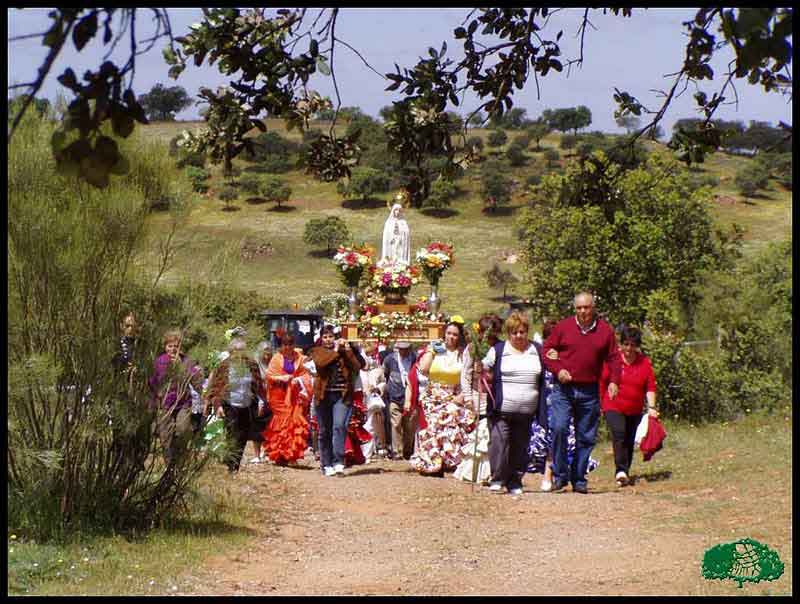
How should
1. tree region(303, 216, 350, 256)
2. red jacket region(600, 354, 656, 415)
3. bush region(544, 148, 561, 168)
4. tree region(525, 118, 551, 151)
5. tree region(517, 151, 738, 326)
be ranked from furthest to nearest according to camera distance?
bush region(544, 148, 561, 168) < tree region(303, 216, 350, 256) < tree region(517, 151, 738, 326) < red jacket region(600, 354, 656, 415) < tree region(525, 118, 551, 151)

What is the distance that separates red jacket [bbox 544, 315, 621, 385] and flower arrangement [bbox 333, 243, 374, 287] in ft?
35.7

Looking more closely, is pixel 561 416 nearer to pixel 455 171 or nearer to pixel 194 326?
pixel 194 326

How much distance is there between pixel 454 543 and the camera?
9.80 metres

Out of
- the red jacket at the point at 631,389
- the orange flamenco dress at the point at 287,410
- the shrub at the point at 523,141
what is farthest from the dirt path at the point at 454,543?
the shrub at the point at 523,141

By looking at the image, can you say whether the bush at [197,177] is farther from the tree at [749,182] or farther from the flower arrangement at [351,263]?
the tree at [749,182]

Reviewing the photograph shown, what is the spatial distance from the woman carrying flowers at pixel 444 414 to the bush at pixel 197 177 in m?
4.21

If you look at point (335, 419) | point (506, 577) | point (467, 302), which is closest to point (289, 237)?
point (467, 302)

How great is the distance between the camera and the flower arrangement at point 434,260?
908 inches

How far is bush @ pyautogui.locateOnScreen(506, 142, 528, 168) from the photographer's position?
101 metres

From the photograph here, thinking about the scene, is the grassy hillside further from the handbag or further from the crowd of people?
the handbag

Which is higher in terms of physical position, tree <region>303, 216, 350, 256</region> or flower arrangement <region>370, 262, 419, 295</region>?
flower arrangement <region>370, 262, 419, 295</region>

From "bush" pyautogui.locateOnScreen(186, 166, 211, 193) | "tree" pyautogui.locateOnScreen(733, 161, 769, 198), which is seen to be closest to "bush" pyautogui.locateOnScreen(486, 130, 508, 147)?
"tree" pyautogui.locateOnScreen(733, 161, 769, 198)

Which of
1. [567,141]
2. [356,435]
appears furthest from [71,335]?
[567,141]

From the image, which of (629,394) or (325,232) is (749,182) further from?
(629,394)
